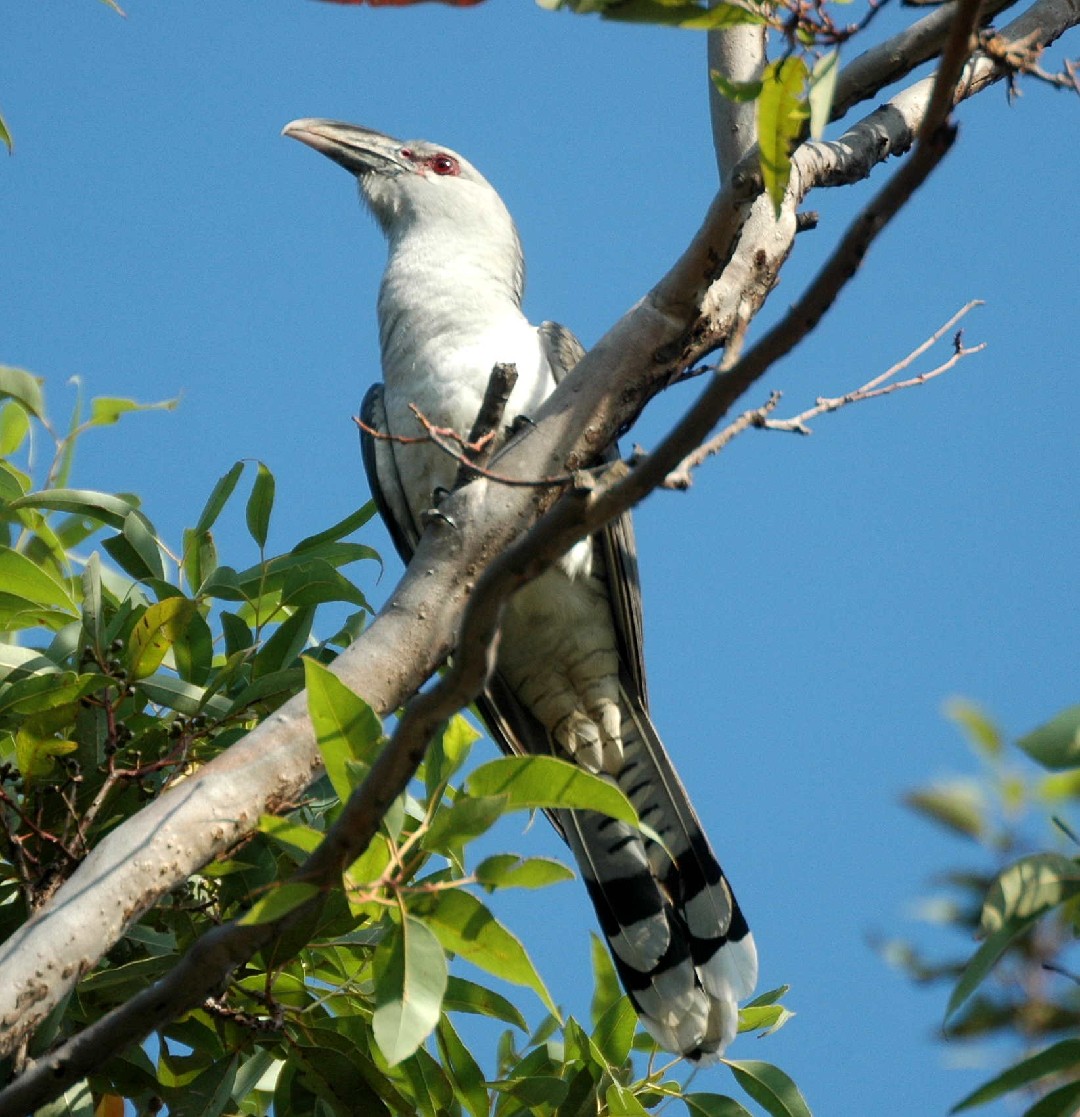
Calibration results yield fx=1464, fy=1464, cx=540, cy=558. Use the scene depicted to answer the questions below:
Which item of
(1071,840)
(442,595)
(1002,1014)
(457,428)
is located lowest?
(1002,1014)

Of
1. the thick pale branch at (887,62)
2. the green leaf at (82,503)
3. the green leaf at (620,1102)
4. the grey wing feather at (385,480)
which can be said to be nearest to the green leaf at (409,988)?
the green leaf at (620,1102)

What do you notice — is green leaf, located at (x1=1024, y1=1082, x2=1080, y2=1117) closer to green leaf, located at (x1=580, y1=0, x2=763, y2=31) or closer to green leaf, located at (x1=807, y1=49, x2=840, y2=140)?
green leaf, located at (x1=807, y1=49, x2=840, y2=140)

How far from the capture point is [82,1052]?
2154 mm

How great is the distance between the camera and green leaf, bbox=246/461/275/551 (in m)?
3.56

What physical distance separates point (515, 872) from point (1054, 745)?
884mm

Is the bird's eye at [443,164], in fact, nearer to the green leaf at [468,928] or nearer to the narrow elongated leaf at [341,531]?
the narrow elongated leaf at [341,531]

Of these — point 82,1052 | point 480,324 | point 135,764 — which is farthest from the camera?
point 480,324

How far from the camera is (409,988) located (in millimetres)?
2158

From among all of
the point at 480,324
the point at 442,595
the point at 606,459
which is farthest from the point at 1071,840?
the point at 480,324

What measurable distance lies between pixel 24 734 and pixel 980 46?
2.24 m

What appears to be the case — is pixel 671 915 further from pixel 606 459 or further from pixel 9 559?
pixel 9 559

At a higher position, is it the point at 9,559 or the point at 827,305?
the point at 9,559

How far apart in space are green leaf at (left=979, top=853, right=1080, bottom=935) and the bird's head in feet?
13.3

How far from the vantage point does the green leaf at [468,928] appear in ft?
7.45
